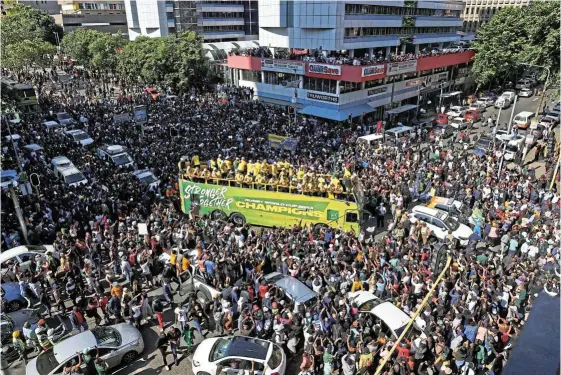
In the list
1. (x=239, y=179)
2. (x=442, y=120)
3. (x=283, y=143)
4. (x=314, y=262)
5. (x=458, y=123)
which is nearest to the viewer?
(x=314, y=262)

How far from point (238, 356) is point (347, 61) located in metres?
29.3

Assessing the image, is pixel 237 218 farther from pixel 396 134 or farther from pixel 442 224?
pixel 396 134

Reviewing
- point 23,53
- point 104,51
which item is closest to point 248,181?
point 23,53

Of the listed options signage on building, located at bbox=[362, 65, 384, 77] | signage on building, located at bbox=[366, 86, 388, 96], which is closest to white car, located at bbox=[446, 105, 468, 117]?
signage on building, located at bbox=[366, 86, 388, 96]

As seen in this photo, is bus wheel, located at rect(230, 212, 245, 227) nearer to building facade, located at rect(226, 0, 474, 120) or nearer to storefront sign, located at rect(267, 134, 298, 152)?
storefront sign, located at rect(267, 134, 298, 152)

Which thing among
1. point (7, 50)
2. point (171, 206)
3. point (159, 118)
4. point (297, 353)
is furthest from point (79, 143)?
point (7, 50)

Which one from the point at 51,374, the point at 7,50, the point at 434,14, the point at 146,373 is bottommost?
the point at 146,373

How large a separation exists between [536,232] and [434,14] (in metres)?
46.1

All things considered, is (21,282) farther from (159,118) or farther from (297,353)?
(159,118)

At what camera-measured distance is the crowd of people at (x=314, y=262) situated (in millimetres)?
9828

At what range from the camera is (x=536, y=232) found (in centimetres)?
1458

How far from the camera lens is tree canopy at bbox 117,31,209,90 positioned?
43775 millimetres

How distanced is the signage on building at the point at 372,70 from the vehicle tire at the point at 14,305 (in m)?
28.4

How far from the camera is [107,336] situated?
10.3m
